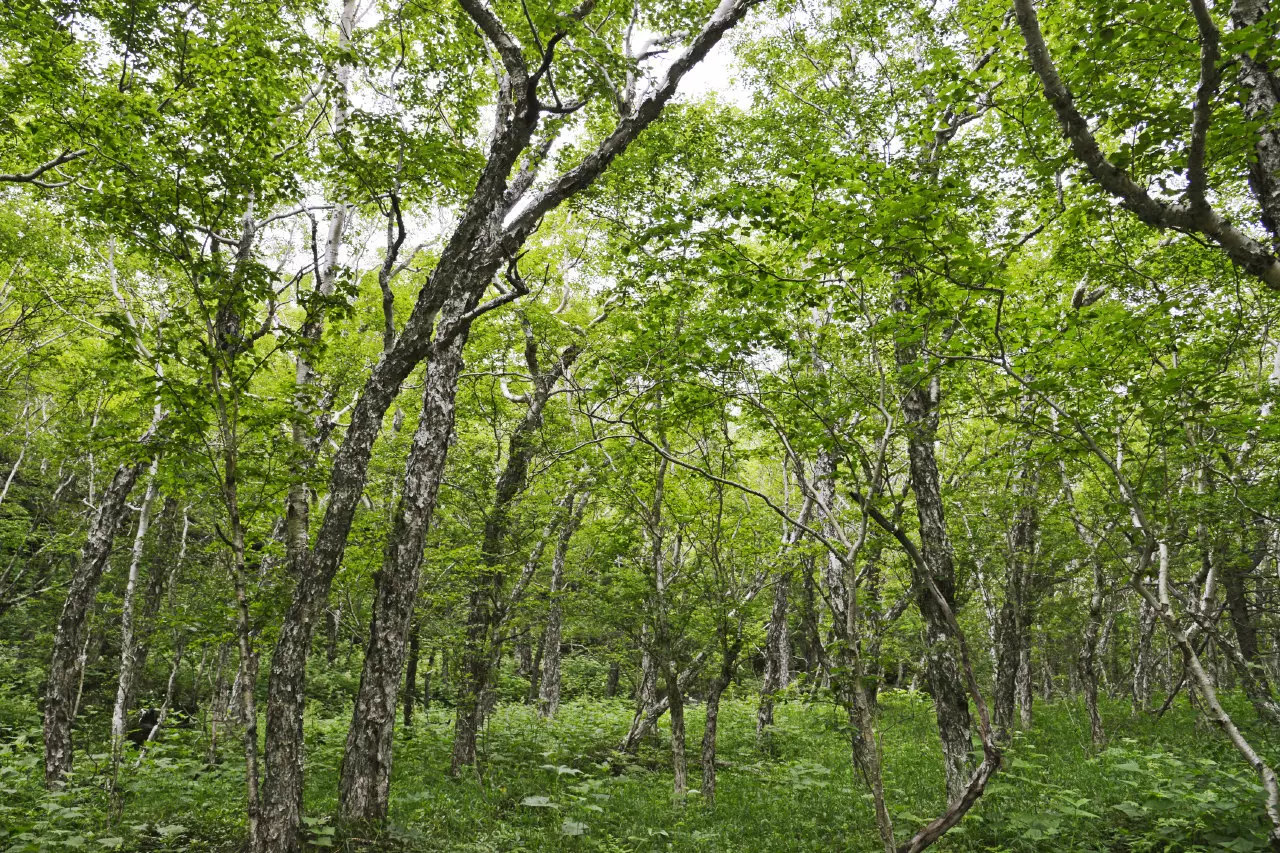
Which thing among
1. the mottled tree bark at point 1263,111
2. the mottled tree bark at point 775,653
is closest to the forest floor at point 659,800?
the mottled tree bark at point 775,653

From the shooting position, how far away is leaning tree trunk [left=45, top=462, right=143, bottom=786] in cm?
1023

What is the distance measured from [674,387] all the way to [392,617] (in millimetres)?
4359

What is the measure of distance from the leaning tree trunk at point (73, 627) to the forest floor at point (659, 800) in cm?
51

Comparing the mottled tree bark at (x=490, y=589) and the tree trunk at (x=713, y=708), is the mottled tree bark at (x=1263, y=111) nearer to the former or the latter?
the tree trunk at (x=713, y=708)

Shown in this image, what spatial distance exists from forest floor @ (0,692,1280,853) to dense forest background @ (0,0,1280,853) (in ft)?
0.34

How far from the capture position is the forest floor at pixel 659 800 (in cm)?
677

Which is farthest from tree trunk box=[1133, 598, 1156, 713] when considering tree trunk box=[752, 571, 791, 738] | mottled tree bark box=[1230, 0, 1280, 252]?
mottled tree bark box=[1230, 0, 1280, 252]

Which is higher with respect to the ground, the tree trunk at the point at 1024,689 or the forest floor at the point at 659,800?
the tree trunk at the point at 1024,689

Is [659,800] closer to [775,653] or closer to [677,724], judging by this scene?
[677,724]

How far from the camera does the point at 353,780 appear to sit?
6.96m

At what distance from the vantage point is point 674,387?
7.55 metres

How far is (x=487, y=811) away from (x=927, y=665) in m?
6.30

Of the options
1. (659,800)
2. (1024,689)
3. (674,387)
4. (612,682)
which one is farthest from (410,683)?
(1024,689)

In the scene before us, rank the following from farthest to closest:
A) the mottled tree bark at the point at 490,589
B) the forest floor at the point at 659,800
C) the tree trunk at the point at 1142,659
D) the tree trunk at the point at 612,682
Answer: the tree trunk at the point at 612,682 → the tree trunk at the point at 1142,659 → the mottled tree bark at the point at 490,589 → the forest floor at the point at 659,800
